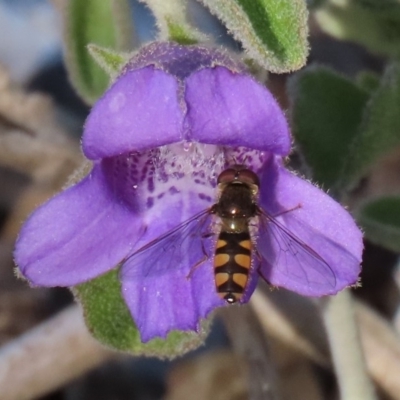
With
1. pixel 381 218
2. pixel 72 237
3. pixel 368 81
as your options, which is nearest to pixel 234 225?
pixel 72 237

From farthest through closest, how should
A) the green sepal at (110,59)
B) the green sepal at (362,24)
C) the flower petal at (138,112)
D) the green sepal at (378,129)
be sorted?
1. the green sepal at (362,24)
2. the green sepal at (378,129)
3. the green sepal at (110,59)
4. the flower petal at (138,112)

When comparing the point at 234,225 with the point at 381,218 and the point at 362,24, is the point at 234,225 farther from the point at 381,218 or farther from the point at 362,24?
the point at 362,24

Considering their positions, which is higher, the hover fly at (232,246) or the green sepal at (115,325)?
the hover fly at (232,246)

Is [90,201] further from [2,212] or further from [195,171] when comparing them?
[2,212]

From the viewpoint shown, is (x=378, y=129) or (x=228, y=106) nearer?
(x=228, y=106)

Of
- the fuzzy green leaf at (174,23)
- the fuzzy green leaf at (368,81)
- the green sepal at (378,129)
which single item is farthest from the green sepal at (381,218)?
the fuzzy green leaf at (174,23)

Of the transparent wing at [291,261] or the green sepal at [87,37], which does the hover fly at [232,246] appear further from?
the green sepal at [87,37]

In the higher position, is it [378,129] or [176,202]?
[176,202]

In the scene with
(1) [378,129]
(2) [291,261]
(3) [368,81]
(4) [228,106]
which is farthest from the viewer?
(3) [368,81]
